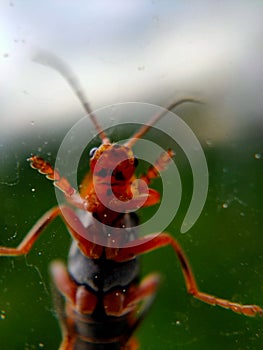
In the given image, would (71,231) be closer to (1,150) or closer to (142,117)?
(1,150)

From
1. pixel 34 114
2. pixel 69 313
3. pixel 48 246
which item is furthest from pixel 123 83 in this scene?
pixel 69 313

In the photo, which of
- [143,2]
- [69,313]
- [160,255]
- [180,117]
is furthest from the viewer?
[143,2]

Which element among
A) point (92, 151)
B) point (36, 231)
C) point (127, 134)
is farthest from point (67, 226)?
point (127, 134)

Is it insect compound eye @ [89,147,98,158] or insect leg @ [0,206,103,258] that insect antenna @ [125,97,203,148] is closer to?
insect compound eye @ [89,147,98,158]

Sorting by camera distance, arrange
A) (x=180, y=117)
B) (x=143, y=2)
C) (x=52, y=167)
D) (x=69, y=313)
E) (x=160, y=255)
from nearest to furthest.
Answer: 1. (x=52, y=167)
2. (x=69, y=313)
3. (x=160, y=255)
4. (x=180, y=117)
5. (x=143, y=2)

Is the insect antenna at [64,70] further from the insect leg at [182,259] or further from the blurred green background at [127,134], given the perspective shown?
the insect leg at [182,259]

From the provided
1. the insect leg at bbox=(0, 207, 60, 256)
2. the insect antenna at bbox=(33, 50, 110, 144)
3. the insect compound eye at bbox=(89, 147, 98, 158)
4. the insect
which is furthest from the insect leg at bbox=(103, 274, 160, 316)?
the insect antenna at bbox=(33, 50, 110, 144)
